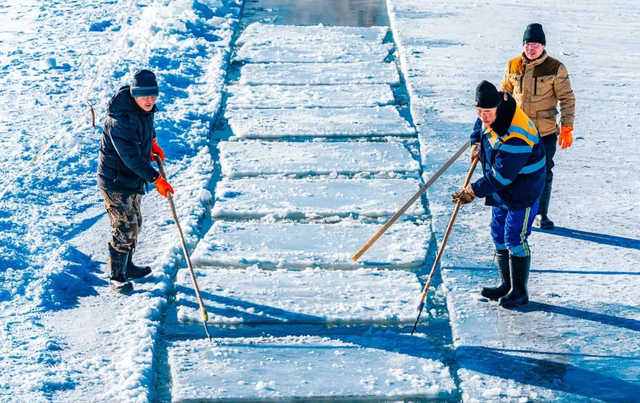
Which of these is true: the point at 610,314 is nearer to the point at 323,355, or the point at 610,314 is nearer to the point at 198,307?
the point at 323,355

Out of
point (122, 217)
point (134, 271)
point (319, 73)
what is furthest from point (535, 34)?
point (319, 73)

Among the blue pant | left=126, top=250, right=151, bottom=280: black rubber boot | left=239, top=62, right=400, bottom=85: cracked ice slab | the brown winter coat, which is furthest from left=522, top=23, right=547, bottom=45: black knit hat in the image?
left=239, top=62, right=400, bottom=85: cracked ice slab

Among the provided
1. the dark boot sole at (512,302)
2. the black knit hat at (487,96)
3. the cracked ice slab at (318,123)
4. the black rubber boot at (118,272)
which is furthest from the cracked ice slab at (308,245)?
the cracked ice slab at (318,123)

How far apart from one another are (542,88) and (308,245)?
1.86m

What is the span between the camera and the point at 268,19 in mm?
11844

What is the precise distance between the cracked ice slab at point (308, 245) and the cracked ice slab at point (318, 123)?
1.82 meters

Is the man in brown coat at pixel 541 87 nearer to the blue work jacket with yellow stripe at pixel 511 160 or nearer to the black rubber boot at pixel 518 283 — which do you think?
the blue work jacket with yellow stripe at pixel 511 160

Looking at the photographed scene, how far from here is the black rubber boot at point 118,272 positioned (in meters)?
5.29

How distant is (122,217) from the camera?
17.3ft

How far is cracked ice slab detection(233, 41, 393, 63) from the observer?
9.98 meters

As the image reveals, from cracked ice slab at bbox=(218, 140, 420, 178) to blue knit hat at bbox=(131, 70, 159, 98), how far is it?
207 cm

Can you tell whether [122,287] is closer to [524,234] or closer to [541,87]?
[524,234]

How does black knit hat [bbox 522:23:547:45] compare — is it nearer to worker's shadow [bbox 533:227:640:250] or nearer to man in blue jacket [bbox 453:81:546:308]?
man in blue jacket [bbox 453:81:546:308]

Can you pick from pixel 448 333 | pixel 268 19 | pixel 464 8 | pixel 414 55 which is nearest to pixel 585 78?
pixel 414 55
